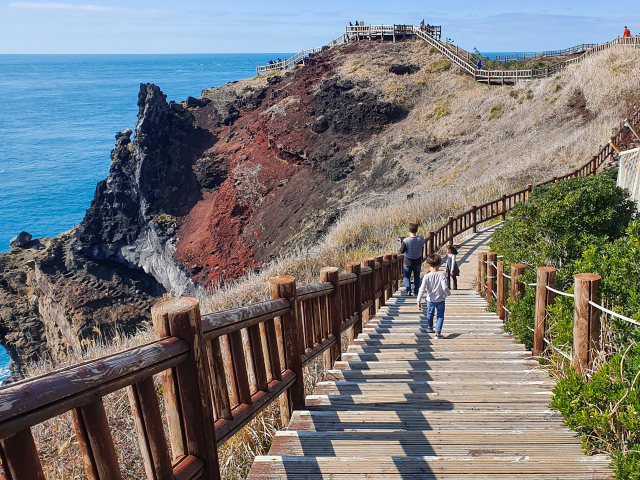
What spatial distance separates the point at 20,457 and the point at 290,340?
233cm

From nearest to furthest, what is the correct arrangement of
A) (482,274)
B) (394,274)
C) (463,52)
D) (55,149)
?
(482,274) < (394,274) < (463,52) < (55,149)

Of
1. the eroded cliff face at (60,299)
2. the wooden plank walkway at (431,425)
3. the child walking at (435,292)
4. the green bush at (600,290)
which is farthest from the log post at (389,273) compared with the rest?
the eroded cliff face at (60,299)

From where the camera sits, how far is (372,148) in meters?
34.8

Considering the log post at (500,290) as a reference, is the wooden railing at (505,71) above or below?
above

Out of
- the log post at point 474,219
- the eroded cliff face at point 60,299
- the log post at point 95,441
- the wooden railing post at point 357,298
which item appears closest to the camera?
the log post at point 95,441

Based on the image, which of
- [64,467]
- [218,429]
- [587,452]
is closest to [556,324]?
[587,452]

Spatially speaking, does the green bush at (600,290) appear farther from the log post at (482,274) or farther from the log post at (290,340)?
the log post at (290,340)

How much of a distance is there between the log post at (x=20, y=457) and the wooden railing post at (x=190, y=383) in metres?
0.79

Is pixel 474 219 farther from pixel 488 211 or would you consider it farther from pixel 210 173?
pixel 210 173

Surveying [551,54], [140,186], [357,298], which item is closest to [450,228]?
[357,298]

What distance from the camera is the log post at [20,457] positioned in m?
1.60

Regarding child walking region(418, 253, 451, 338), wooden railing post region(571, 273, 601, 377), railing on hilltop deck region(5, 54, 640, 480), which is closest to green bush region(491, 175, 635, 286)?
child walking region(418, 253, 451, 338)

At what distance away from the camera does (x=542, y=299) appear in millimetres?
4793

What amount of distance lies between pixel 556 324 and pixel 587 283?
3.21 feet
